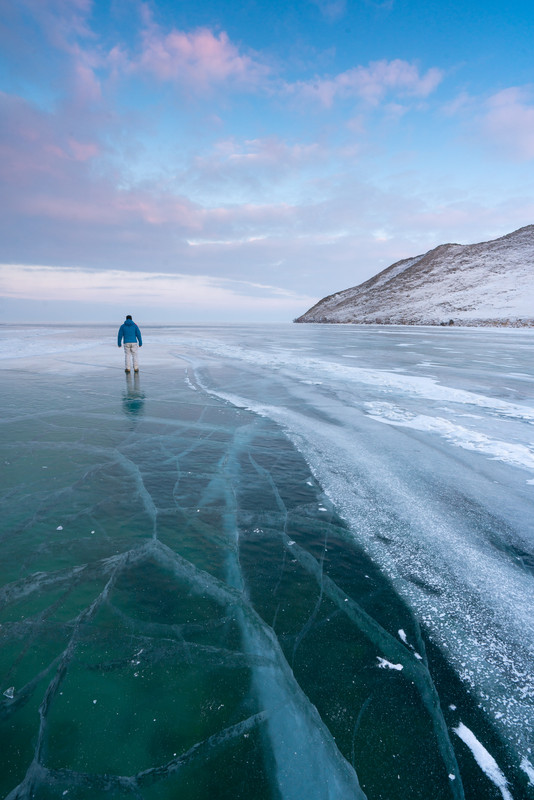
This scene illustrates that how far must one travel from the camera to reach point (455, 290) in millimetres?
82750

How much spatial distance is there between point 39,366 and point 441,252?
124 meters

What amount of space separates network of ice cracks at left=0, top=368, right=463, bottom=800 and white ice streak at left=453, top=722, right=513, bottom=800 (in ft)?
0.30

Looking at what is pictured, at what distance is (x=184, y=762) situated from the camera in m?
1.77

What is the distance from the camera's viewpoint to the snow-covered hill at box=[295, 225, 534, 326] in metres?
66.5

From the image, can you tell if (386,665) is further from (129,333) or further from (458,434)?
(129,333)

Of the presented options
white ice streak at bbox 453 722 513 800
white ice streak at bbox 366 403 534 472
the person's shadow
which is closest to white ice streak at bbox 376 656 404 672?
white ice streak at bbox 453 722 513 800

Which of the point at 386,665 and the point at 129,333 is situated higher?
the point at 129,333

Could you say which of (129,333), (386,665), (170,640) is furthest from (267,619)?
(129,333)

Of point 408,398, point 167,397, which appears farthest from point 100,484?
Answer: point 408,398

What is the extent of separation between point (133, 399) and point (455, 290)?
9026 cm

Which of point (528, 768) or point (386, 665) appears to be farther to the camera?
point (386, 665)

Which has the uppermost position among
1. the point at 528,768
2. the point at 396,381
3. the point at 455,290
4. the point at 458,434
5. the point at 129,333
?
the point at 455,290

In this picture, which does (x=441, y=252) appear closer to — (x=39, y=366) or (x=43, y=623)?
(x=39, y=366)

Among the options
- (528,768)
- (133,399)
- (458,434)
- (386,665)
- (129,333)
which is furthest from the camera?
(129,333)
